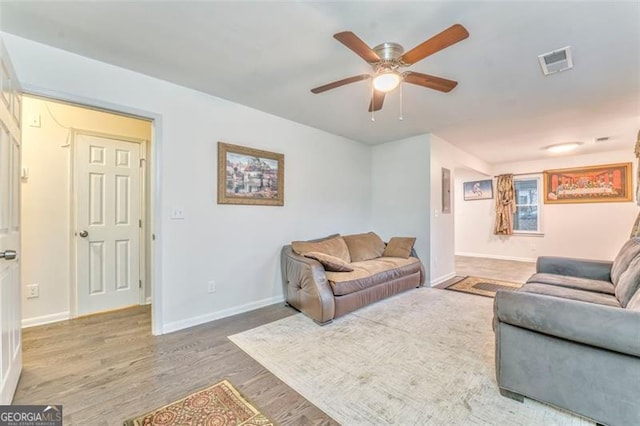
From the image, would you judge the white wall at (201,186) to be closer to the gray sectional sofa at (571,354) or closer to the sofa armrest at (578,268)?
the gray sectional sofa at (571,354)

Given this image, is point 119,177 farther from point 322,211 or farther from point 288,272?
point 322,211

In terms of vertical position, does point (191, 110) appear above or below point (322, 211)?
above

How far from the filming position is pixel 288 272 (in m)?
3.36

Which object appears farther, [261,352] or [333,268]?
[333,268]

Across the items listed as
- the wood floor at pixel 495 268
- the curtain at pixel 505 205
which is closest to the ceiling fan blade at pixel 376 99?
the wood floor at pixel 495 268

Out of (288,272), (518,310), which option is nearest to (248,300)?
(288,272)

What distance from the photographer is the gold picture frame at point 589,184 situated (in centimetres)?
536

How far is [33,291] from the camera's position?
2.76 m

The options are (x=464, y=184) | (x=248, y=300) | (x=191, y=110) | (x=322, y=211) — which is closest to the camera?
(x=191, y=110)

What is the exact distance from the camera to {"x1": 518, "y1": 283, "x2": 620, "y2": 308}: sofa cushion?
6.91ft

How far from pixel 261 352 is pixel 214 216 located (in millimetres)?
1492

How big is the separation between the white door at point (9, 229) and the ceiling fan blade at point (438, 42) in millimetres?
2316

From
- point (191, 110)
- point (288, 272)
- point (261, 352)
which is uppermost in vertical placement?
point (191, 110)

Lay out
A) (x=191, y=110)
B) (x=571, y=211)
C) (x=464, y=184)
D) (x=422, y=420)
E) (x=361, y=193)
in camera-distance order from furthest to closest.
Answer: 1. (x=464, y=184)
2. (x=571, y=211)
3. (x=361, y=193)
4. (x=191, y=110)
5. (x=422, y=420)
